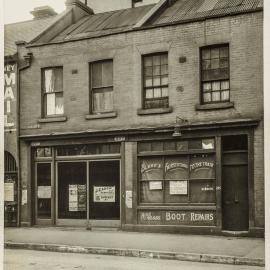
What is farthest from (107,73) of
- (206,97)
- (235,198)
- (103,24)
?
(235,198)

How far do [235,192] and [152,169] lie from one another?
2422mm

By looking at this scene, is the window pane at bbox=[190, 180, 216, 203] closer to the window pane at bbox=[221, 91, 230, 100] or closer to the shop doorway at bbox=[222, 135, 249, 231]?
the shop doorway at bbox=[222, 135, 249, 231]

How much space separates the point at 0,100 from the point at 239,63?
6559 mm

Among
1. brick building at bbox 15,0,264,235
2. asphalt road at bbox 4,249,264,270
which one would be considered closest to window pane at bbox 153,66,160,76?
brick building at bbox 15,0,264,235

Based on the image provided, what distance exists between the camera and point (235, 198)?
43.0ft

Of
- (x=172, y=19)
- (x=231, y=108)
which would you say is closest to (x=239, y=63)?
(x=231, y=108)

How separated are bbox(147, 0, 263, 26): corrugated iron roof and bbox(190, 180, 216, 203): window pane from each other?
4.43 meters

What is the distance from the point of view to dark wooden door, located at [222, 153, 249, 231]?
13.0 meters

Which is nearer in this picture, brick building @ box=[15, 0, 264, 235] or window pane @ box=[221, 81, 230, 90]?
brick building @ box=[15, 0, 264, 235]

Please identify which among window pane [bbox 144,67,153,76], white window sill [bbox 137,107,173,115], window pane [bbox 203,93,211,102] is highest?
window pane [bbox 144,67,153,76]

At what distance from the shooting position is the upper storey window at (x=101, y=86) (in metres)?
14.9

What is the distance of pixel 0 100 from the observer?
29.1 ft

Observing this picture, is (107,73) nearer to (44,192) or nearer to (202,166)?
(202,166)

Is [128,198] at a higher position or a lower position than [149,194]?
lower
